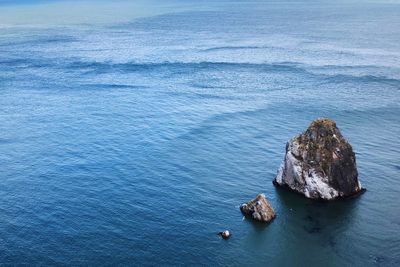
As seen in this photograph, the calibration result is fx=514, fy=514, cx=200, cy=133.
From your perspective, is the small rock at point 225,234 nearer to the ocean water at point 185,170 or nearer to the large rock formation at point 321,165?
the ocean water at point 185,170

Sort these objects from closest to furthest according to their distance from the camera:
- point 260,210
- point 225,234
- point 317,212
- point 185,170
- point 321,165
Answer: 1. point 225,234
2. point 260,210
3. point 317,212
4. point 321,165
5. point 185,170

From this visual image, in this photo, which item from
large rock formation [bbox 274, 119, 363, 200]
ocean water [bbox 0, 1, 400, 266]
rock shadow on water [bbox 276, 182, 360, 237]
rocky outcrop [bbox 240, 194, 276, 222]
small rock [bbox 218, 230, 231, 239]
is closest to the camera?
ocean water [bbox 0, 1, 400, 266]

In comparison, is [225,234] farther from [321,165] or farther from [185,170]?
[185,170]

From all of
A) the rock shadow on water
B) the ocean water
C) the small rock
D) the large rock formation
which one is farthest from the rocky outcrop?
the large rock formation

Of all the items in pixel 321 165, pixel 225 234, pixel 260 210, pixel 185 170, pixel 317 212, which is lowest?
pixel 317 212

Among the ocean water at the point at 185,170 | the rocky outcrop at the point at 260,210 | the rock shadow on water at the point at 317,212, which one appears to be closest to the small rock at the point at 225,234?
the ocean water at the point at 185,170

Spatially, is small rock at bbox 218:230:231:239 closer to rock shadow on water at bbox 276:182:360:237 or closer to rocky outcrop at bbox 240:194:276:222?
rocky outcrop at bbox 240:194:276:222

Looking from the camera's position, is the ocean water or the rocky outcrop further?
the rocky outcrop

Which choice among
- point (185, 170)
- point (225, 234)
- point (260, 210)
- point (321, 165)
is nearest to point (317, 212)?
point (321, 165)
